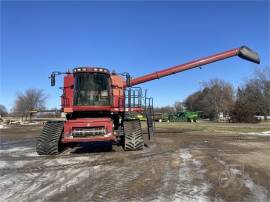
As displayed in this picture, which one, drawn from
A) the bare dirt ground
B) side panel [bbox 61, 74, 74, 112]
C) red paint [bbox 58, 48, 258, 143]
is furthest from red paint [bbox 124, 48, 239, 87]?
the bare dirt ground

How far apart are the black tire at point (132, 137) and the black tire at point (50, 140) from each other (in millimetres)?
2692

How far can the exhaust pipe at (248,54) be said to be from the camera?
76.5 ft

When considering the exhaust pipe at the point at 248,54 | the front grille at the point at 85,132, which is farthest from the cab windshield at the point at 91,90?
the exhaust pipe at the point at 248,54

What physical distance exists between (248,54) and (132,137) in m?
10.9

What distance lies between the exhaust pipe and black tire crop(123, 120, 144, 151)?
9976 millimetres

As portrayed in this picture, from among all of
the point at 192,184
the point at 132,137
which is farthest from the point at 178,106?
the point at 192,184

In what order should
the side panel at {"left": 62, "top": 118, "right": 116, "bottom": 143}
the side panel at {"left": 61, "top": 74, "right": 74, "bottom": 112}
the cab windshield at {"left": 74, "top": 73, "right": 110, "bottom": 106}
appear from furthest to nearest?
the side panel at {"left": 61, "top": 74, "right": 74, "bottom": 112}
the cab windshield at {"left": 74, "top": 73, "right": 110, "bottom": 106}
the side panel at {"left": 62, "top": 118, "right": 116, "bottom": 143}

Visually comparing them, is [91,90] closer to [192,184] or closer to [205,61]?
[192,184]

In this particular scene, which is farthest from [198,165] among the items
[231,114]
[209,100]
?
[209,100]

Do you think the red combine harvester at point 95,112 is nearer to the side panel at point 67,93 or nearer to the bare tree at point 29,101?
the side panel at point 67,93

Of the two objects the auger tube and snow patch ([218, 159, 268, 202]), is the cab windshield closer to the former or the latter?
the auger tube

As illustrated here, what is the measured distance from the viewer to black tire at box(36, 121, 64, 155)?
1538 centimetres

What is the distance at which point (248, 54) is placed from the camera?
76.6 feet

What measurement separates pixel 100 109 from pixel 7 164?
16.1 ft
